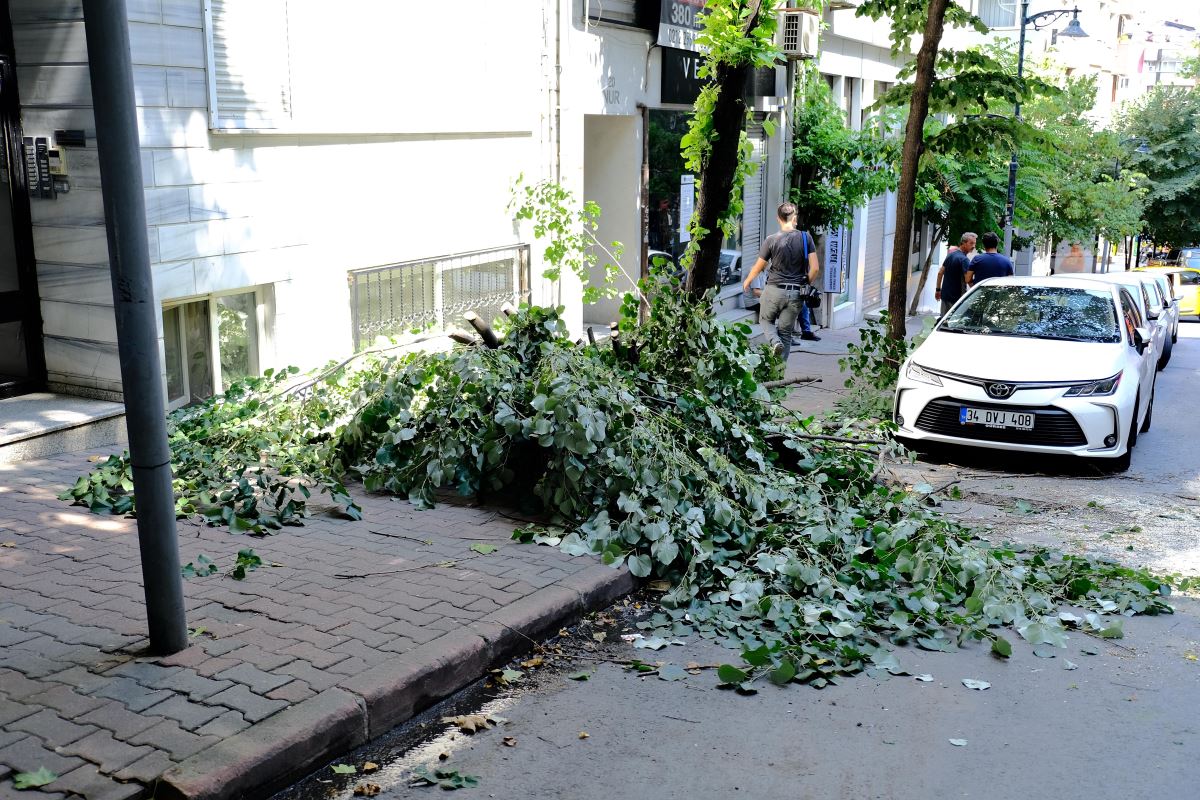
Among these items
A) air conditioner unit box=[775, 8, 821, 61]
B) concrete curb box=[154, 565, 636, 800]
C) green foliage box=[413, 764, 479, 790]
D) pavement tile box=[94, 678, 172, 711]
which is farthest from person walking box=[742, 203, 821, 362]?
pavement tile box=[94, 678, 172, 711]

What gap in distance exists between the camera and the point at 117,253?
4.34 metres

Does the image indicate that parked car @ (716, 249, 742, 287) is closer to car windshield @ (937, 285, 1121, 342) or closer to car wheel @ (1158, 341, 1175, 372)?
car wheel @ (1158, 341, 1175, 372)

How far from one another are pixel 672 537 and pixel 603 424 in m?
0.79

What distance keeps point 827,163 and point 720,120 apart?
11.9 metres

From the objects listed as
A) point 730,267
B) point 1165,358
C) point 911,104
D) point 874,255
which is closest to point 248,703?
point 911,104

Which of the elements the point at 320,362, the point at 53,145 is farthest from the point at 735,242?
the point at 53,145

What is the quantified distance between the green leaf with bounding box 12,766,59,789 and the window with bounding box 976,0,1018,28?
39232mm

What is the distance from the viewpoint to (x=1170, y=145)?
153 feet

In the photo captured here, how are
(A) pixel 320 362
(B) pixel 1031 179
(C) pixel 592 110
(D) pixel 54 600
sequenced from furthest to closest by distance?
1. (B) pixel 1031 179
2. (C) pixel 592 110
3. (A) pixel 320 362
4. (D) pixel 54 600

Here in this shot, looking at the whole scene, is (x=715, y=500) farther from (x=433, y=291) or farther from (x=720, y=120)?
(x=433, y=291)

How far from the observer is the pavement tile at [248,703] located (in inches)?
166

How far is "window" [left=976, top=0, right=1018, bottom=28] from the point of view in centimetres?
3822

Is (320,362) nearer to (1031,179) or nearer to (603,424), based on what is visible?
(603,424)

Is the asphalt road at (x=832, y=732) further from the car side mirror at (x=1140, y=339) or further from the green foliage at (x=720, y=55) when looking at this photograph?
the car side mirror at (x=1140, y=339)
